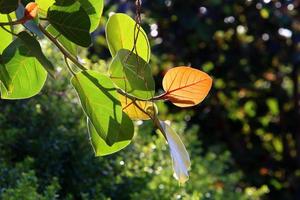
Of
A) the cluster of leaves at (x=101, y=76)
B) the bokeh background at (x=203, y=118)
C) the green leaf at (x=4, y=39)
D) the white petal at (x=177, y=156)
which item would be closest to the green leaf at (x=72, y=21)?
the cluster of leaves at (x=101, y=76)

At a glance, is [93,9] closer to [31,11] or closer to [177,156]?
[31,11]

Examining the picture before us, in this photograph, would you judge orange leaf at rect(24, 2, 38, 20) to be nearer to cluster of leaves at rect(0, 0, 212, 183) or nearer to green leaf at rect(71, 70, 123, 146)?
cluster of leaves at rect(0, 0, 212, 183)

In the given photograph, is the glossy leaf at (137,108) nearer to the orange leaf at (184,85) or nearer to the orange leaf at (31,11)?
the orange leaf at (184,85)

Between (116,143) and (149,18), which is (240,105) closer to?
(149,18)

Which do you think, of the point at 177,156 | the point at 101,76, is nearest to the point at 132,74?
the point at 101,76

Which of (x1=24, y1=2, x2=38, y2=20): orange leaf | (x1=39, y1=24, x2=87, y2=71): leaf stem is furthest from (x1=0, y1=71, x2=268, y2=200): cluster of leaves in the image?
(x1=24, y1=2, x2=38, y2=20): orange leaf

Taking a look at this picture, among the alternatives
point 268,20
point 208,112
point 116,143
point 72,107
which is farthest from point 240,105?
point 116,143

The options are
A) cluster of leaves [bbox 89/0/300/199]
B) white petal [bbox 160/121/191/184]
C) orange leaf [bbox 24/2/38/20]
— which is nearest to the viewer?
orange leaf [bbox 24/2/38/20]
